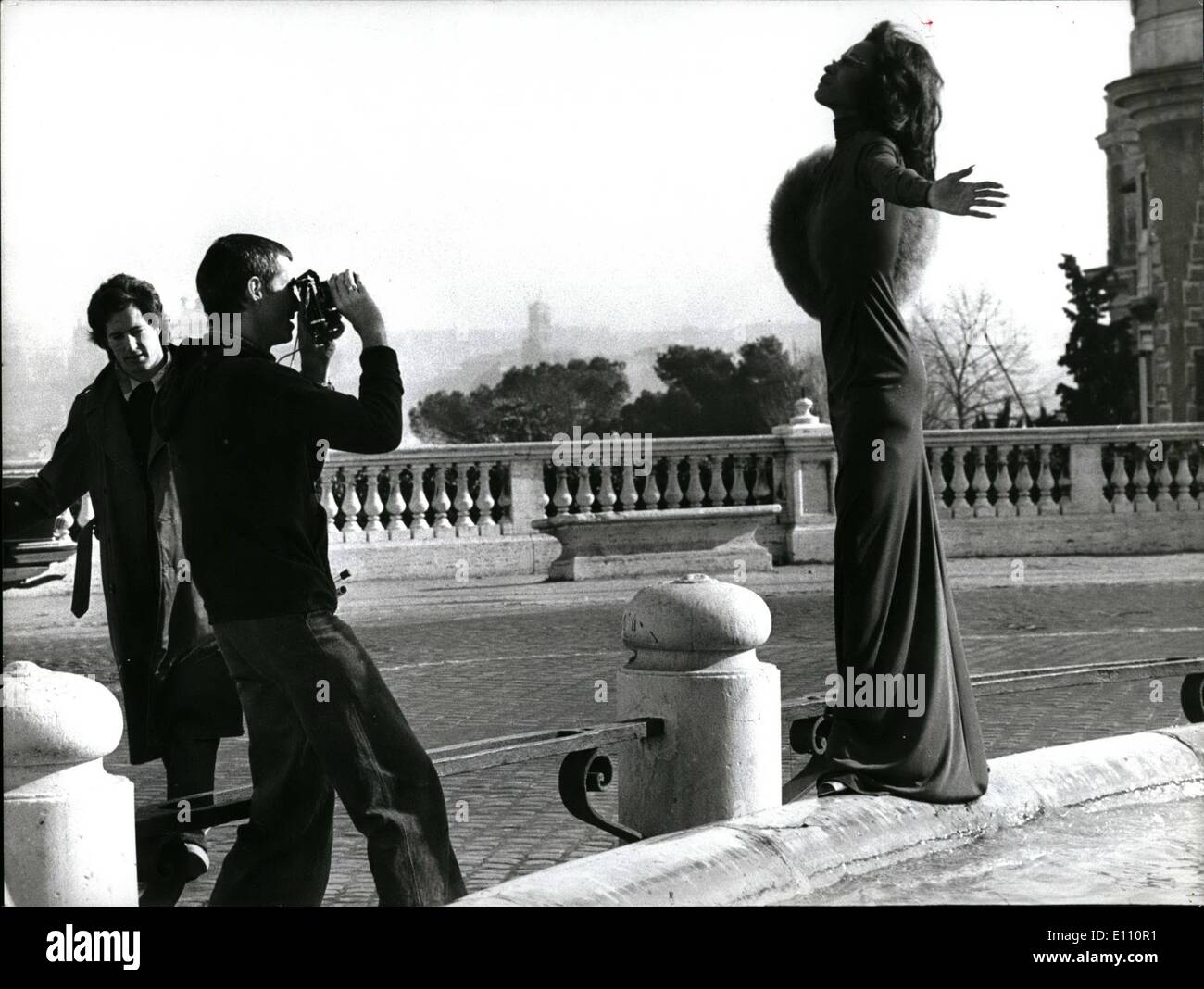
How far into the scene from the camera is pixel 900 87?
482 cm

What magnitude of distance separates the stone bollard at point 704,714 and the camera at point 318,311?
1.34 meters

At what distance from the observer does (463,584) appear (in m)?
14.4

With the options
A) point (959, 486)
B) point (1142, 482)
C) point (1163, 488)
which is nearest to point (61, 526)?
point (959, 486)

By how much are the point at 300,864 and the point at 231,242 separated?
4.51 feet

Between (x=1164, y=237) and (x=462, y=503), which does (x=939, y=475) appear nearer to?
(x=462, y=503)

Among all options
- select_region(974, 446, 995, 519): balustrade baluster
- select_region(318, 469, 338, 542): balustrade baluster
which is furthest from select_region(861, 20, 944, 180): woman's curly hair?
select_region(974, 446, 995, 519): balustrade baluster

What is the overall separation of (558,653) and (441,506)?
14.7 feet

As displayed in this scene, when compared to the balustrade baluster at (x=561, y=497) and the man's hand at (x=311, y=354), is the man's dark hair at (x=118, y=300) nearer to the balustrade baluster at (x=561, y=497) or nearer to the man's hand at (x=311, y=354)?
the man's hand at (x=311, y=354)

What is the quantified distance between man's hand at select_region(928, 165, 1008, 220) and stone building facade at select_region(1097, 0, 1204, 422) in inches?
570

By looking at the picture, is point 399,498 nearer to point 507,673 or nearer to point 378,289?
point 507,673

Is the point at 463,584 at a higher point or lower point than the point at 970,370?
lower

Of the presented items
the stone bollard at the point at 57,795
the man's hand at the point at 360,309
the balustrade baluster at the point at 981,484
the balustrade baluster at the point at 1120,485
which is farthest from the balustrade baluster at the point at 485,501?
the stone bollard at the point at 57,795

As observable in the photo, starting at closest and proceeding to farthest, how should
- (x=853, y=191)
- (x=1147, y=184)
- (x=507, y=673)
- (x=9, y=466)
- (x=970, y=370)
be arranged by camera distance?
(x=853, y=191), (x=507, y=673), (x=9, y=466), (x=970, y=370), (x=1147, y=184)

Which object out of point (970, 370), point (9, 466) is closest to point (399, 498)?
point (9, 466)
